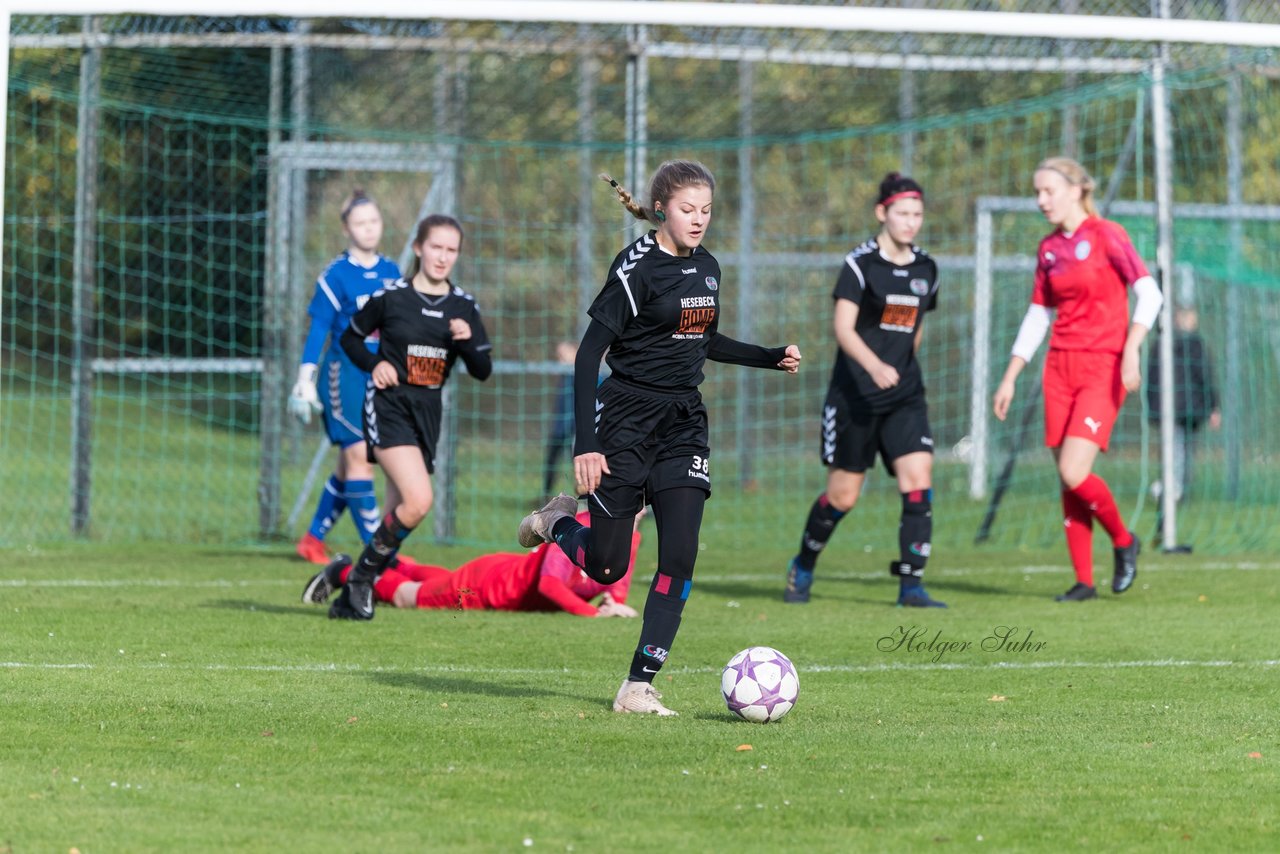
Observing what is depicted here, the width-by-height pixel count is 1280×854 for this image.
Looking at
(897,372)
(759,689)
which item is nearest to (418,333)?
(897,372)

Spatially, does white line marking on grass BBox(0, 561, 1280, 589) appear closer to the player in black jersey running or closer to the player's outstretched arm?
the player in black jersey running

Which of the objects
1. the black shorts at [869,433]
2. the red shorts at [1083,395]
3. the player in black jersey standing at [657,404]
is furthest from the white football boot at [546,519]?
the red shorts at [1083,395]

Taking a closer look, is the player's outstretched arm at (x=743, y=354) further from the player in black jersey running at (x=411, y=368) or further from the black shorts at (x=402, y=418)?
the black shorts at (x=402, y=418)

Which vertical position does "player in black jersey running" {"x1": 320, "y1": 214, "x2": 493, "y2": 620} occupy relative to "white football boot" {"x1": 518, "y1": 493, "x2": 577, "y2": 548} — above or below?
above

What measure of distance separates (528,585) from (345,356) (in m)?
2.12

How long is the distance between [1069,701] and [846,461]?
128 inches

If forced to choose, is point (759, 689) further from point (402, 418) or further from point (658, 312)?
point (402, 418)

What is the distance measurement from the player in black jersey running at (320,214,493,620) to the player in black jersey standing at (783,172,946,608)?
205 centimetres

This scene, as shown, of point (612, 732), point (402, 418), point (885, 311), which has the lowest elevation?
point (612, 732)

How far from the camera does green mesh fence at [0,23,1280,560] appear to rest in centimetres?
1323

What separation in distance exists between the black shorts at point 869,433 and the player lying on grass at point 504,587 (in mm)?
1301

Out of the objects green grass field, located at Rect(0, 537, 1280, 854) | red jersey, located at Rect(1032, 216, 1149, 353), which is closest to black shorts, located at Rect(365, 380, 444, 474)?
green grass field, located at Rect(0, 537, 1280, 854)

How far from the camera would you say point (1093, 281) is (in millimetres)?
9188

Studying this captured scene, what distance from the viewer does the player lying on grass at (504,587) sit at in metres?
8.62
